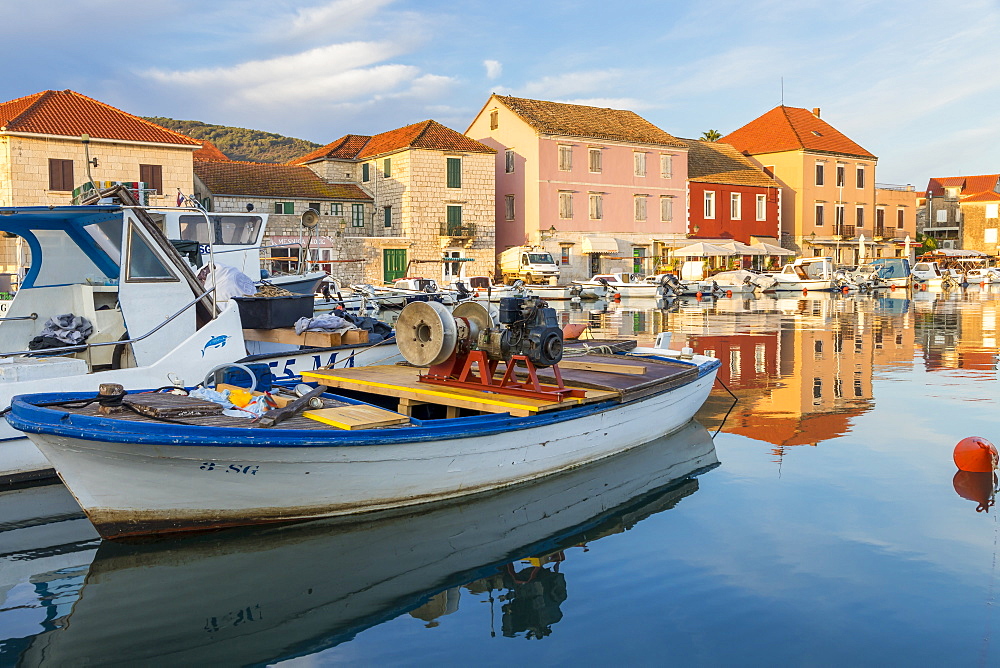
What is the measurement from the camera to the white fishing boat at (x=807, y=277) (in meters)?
46.6

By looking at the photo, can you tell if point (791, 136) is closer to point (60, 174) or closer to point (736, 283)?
point (736, 283)

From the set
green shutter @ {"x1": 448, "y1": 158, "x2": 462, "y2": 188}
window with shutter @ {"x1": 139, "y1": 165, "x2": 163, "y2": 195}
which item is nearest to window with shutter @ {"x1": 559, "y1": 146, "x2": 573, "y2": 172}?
green shutter @ {"x1": 448, "y1": 158, "x2": 462, "y2": 188}

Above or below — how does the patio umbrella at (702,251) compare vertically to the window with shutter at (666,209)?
below

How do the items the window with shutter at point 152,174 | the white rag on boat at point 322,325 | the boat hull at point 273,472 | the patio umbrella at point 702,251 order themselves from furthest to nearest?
1. the patio umbrella at point 702,251
2. the window with shutter at point 152,174
3. the white rag on boat at point 322,325
4. the boat hull at point 273,472

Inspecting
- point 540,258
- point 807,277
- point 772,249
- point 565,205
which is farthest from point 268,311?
point 772,249

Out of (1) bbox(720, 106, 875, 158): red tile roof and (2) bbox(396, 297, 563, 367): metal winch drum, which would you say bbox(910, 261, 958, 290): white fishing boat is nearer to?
(1) bbox(720, 106, 875, 158): red tile roof

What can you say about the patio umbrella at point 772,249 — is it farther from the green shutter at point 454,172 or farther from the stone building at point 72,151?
the stone building at point 72,151

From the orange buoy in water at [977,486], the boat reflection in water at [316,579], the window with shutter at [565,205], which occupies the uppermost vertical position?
the window with shutter at [565,205]

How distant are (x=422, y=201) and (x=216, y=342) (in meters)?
34.0

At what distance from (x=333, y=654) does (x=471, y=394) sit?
3.20 meters

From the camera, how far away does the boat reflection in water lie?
4777 millimetres

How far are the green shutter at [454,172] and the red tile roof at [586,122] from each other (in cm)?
→ 456

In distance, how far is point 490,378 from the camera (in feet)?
25.2

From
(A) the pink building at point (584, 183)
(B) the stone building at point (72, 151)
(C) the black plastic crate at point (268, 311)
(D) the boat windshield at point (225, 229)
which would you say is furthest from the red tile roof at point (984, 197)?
(C) the black plastic crate at point (268, 311)
